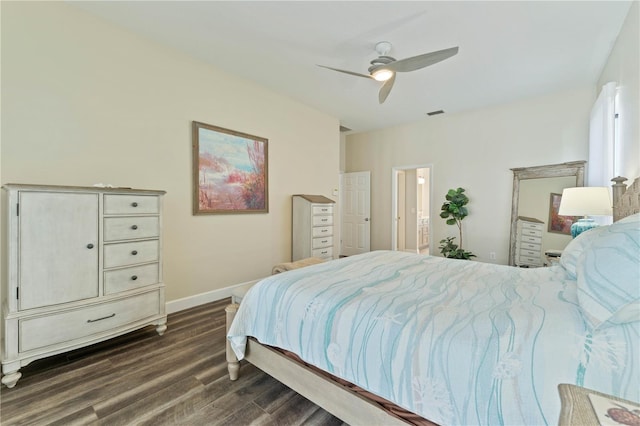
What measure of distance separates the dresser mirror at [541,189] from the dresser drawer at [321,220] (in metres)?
2.98

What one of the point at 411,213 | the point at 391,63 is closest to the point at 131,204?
the point at 391,63

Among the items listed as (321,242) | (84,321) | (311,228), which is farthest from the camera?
(321,242)

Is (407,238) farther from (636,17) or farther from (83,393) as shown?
(83,393)

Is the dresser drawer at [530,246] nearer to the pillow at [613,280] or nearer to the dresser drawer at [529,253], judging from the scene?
the dresser drawer at [529,253]

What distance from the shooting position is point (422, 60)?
95.6 inches

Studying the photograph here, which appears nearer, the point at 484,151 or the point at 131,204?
the point at 131,204

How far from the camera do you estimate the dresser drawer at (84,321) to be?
6.09 feet

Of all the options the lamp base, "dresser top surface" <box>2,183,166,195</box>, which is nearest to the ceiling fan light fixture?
"dresser top surface" <box>2,183,166,195</box>

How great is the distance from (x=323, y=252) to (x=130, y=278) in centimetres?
255

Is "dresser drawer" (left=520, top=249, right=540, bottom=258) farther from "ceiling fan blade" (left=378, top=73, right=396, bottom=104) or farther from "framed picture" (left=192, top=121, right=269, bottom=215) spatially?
"framed picture" (left=192, top=121, right=269, bottom=215)

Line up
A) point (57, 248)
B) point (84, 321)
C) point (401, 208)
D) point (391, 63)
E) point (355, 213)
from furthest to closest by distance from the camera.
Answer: point (401, 208) → point (355, 213) → point (391, 63) → point (84, 321) → point (57, 248)

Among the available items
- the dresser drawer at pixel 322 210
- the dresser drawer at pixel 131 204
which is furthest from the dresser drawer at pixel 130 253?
the dresser drawer at pixel 322 210

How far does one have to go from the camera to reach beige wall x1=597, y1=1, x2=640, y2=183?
87.8 inches

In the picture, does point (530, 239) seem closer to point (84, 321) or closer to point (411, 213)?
point (411, 213)
